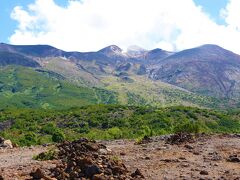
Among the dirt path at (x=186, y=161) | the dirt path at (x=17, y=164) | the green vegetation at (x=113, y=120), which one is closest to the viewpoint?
the dirt path at (x=17, y=164)

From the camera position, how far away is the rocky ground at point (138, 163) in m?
18.5

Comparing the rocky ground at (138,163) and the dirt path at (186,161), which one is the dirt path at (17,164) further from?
the dirt path at (186,161)

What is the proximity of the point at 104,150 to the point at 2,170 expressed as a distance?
709 cm

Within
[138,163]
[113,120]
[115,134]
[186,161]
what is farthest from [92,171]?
[113,120]

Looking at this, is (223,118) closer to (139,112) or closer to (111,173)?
(139,112)

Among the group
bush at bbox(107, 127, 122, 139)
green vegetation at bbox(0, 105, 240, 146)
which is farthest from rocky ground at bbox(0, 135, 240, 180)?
green vegetation at bbox(0, 105, 240, 146)

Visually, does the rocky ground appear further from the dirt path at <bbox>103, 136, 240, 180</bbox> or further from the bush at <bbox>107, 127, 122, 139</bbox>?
the bush at <bbox>107, 127, 122, 139</bbox>

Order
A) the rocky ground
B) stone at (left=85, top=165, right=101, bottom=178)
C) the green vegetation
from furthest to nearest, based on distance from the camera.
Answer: the green vegetation
the rocky ground
stone at (left=85, top=165, right=101, bottom=178)

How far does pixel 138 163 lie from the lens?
22781mm

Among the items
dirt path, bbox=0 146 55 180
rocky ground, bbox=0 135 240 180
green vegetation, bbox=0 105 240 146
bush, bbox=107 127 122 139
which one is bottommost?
green vegetation, bbox=0 105 240 146

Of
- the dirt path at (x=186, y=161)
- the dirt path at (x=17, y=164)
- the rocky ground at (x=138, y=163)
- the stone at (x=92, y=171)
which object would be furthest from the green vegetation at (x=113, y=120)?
the stone at (x=92, y=171)

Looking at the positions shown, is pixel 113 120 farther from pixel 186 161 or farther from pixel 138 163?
pixel 138 163

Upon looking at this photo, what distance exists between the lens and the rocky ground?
18.5m

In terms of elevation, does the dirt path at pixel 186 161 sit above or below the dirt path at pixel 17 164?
above
